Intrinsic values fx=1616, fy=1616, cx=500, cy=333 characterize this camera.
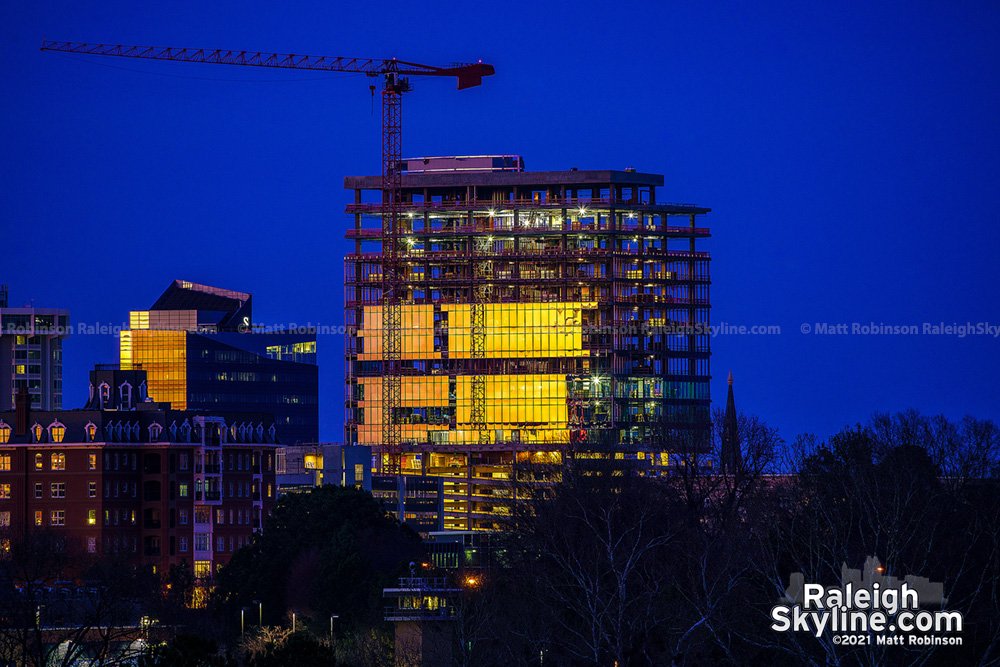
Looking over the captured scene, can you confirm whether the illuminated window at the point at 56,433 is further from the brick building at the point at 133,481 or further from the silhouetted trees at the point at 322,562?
the silhouetted trees at the point at 322,562

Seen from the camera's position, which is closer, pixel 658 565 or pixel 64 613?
pixel 658 565

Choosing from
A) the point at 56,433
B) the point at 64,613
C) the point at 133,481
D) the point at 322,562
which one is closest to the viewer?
the point at 64,613

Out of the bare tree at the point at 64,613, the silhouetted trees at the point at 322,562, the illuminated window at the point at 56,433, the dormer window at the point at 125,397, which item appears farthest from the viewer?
the dormer window at the point at 125,397

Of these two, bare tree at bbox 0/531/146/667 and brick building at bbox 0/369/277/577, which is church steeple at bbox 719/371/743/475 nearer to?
bare tree at bbox 0/531/146/667

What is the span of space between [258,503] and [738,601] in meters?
102

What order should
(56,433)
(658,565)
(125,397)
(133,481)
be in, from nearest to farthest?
(658,565)
(56,433)
(133,481)
(125,397)

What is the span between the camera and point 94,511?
166m

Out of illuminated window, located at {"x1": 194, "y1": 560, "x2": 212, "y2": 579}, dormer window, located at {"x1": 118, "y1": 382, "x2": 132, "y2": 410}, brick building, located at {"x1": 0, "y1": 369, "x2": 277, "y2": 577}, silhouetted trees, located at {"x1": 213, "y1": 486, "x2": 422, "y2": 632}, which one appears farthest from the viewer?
dormer window, located at {"x1": 118, "y1": 382, "x2": 132, "y2": 410}

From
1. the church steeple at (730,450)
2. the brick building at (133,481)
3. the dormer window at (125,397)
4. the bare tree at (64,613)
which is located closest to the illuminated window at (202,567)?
the brick building at (133,481)

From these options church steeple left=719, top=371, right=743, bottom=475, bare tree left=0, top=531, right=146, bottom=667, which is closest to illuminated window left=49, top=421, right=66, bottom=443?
bare tree left=0, top=531, right=146, bottom=667

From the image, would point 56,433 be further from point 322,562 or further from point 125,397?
point 322,562

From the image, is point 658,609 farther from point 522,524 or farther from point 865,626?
point 522,524

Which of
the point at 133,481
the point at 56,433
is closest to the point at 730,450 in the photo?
the point at 133,481

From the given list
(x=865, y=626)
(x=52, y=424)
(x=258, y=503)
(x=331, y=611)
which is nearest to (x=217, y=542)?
(x=258, y=503)
